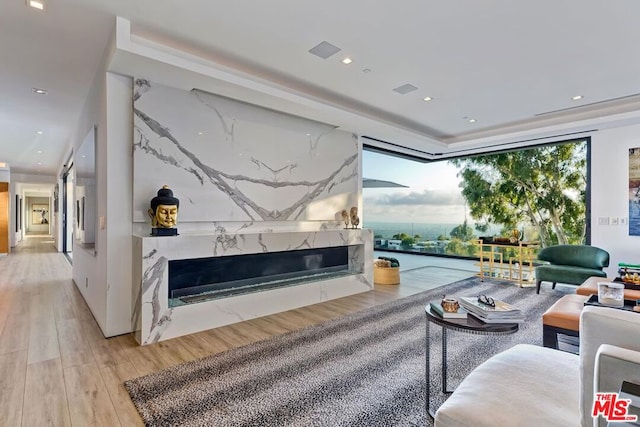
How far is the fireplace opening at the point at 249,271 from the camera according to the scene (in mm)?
3807

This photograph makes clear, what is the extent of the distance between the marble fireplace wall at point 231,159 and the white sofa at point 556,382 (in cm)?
340

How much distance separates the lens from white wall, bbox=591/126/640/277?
5418 mm

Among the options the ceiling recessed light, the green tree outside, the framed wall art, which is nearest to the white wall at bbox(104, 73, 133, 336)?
the ceiling recessed light

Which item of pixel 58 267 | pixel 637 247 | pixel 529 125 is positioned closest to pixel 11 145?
pixel 58 267

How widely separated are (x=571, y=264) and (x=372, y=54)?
15.7ft

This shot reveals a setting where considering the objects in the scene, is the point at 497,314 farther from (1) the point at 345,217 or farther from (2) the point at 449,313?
(1) the point at 345,217

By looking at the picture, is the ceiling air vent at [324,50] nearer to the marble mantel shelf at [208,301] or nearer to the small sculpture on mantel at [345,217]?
the marble mantel shelf at [208,301]

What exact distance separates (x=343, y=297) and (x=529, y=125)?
465 cm

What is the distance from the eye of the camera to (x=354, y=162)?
6051 millimetres

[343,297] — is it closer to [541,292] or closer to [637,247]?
[541,292]

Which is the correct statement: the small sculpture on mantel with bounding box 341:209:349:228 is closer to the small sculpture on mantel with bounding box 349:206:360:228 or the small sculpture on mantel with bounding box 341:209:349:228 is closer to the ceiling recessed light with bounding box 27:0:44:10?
the small sculpture on mantel with bounding box 349:206:360:228

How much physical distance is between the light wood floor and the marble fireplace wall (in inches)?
53.2

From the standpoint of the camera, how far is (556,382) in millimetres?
1572

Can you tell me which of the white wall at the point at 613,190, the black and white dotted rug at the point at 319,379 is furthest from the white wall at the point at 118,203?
the white wall at the point at 613,190
